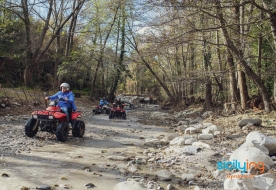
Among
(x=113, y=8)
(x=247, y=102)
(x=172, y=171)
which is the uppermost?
(x=113, y=8)

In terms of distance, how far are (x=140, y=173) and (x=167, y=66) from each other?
26.4 meters

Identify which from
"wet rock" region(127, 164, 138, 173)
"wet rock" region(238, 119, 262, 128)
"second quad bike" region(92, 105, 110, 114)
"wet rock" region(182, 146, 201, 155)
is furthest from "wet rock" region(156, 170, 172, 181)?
"second quad bike" region(92, 105, 110, 114)

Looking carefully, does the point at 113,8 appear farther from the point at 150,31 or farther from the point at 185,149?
the point at 185,149

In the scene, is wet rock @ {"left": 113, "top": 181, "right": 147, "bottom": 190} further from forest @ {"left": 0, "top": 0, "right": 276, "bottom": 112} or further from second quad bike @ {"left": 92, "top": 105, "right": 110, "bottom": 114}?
second quad bike @ {"left": 92, "top": 105, "right": 110, "bottom": 114}

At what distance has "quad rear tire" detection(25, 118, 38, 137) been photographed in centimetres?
714

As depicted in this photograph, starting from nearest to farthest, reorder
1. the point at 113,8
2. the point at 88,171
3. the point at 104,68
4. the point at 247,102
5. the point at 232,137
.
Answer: the point at 88,171, the point at 232,137, the point at 247,102, the point at 113,8, the point at 104,68

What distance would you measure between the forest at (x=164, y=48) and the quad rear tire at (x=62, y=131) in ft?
11.8

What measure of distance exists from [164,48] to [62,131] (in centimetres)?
388

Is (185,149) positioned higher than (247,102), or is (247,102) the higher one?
(247,102)

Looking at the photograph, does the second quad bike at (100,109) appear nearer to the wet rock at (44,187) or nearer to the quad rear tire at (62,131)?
the quad rear tire at (62,131)

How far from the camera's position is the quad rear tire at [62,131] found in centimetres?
693

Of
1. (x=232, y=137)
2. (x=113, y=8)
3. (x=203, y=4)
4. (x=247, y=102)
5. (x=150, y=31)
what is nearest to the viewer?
(x=203, y=4)

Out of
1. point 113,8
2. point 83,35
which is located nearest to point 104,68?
point 83,35

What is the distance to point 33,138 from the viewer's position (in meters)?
7.20
